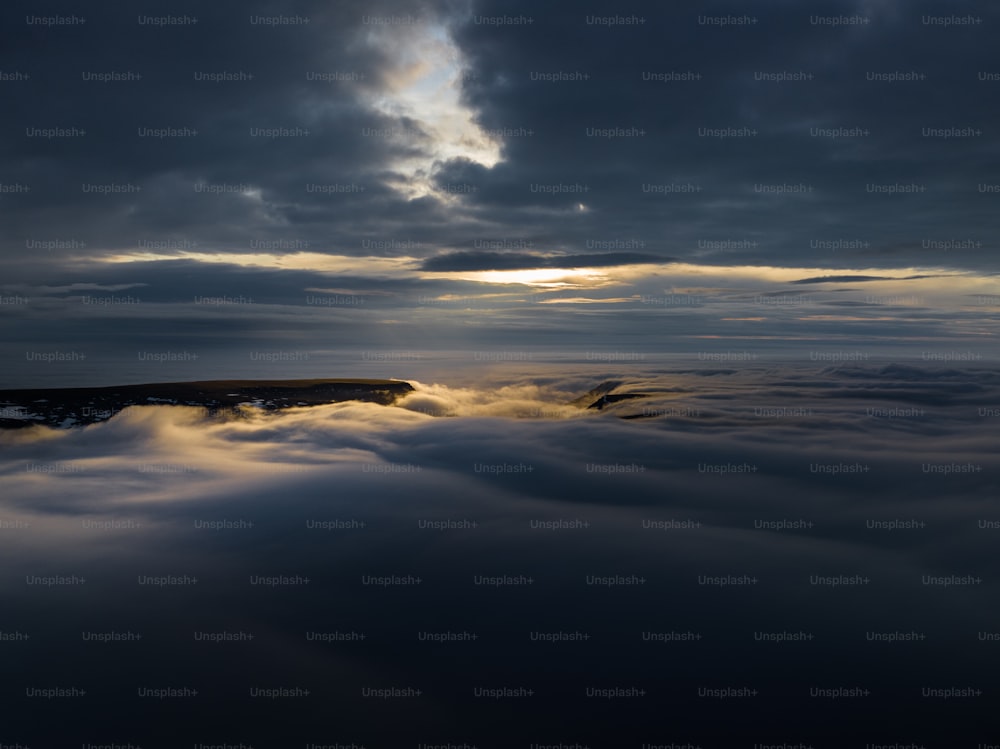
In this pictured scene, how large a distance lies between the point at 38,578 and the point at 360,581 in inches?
550

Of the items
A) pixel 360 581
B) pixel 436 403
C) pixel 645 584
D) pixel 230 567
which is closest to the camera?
pixel 645 584

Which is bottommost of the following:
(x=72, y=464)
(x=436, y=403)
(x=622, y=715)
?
(x=622, y=715)

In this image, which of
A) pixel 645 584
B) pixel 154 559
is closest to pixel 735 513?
pixel 645 584

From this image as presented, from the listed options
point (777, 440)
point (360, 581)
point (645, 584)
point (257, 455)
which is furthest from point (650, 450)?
point (257, 455)

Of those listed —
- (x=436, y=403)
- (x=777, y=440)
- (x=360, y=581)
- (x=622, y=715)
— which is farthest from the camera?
(x=436, y=403)

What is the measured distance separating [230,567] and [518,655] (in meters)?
15.3

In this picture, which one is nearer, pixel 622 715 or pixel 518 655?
pixel 622 715

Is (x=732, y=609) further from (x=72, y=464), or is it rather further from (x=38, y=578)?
(x=72, y=464)

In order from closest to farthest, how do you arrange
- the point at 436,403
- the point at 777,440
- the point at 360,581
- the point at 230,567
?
1. the point at 360,581
2. the point at 230,567
3. the point at 777,440
4. the point at 436,403

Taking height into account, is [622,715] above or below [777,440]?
below

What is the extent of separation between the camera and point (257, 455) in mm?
55250

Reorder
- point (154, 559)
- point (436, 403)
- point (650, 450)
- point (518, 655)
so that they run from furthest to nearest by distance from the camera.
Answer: point (436, 403), point (650, 450), point (154, 559), point (518, 655)

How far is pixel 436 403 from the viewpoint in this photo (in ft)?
343

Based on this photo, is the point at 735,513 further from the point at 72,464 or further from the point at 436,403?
the point at 436,403
